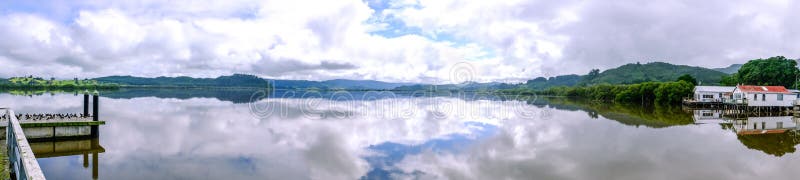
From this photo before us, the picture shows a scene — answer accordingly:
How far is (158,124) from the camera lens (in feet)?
87.6

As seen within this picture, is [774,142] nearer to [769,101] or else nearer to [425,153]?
[425,153]

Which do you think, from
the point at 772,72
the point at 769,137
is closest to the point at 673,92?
the point at 772,72

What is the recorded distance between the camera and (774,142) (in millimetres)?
20922

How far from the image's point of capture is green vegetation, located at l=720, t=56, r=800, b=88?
192 ft

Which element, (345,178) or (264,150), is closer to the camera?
(345,178)

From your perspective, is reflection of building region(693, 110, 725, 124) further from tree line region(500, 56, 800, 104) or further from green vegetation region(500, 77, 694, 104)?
tree line region(500, 56, 800, 104)

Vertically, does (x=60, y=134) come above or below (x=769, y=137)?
above

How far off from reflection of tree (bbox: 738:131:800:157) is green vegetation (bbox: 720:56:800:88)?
42.8m

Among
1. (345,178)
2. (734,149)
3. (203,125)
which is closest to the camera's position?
(345,178)

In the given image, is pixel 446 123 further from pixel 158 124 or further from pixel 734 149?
pixel 158 124

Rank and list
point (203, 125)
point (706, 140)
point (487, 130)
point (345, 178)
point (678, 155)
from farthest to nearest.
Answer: point (203, 125) < point (487, 130) < point (706, 140) < point (678, 155) < point (345, 178)

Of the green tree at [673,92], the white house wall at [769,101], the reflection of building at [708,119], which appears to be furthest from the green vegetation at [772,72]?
the reflection of building at [708,119]

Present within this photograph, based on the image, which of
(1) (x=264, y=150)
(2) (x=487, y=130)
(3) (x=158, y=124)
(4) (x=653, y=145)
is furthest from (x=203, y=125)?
(4) (x=653, y=145)

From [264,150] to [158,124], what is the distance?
13.1 meters
